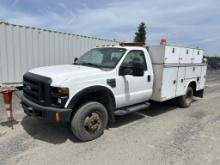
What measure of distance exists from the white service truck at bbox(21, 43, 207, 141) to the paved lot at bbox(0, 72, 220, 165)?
39 centimetres

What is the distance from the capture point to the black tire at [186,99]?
642 cm

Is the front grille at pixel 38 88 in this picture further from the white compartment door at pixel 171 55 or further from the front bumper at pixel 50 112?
the white compartment door at pixel 171 55

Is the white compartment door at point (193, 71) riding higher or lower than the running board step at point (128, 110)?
higher

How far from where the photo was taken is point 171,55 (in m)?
5.35

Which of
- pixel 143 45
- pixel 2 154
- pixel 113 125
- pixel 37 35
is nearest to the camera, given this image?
pixel 2 154

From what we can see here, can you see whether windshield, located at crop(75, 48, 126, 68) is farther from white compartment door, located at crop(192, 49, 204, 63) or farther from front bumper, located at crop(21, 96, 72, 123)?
white compartment door, located at crop(192, 49, 204, 63)

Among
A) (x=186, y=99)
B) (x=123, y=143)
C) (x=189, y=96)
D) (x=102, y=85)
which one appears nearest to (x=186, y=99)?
(x=186, y=99)

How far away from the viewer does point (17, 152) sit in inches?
130

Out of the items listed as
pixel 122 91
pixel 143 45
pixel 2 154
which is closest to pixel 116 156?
pixel 122 91

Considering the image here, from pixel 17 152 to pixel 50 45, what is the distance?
6.31 meters

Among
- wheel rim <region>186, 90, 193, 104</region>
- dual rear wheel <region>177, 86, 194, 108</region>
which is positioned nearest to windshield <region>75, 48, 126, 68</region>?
dual rear wheel <region>177, 86, 194, 108</region>

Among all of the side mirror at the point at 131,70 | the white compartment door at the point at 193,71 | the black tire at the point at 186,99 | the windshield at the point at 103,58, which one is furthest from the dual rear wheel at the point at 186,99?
the windshield at the point at 103,58

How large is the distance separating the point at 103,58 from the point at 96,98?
1083 mm

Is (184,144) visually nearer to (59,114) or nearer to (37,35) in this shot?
(59,114)
